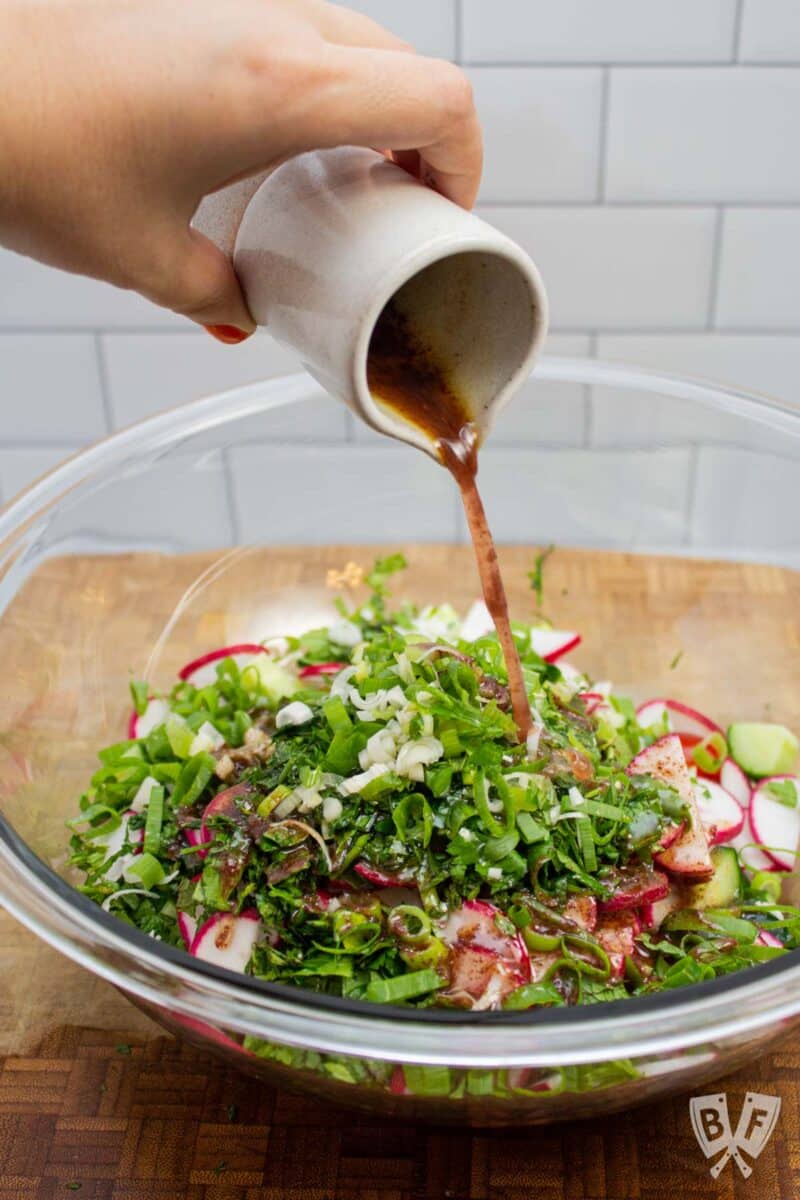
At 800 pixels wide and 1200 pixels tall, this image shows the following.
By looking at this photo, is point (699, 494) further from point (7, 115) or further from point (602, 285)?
point (7, 115)

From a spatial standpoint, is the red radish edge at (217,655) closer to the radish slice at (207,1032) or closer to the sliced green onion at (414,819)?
the sliced green onion at (414,819)

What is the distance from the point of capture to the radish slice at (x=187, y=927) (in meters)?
1.47

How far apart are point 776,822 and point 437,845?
634 mm

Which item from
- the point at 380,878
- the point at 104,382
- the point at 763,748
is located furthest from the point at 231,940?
the point at 104,382

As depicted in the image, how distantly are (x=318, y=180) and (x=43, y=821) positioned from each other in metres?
0.97

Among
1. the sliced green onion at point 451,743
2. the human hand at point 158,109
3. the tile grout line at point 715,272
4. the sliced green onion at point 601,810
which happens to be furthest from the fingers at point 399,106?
the tile grout line at point 715,272

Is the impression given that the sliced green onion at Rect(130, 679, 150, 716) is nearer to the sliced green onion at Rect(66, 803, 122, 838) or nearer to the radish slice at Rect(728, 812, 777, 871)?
the sliced green onion at Rect(66, 803, 122, 838)

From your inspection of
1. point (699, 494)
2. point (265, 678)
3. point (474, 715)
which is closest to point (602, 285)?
point (699, 494)

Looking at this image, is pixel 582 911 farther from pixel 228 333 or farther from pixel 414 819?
pixel 228 333

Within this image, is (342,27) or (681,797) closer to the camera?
(342,27)

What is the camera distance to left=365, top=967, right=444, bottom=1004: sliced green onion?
1.29 meters

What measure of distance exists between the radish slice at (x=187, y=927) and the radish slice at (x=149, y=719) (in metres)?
0.42

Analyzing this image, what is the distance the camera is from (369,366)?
132 centimetres

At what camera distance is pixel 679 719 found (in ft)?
6.58
